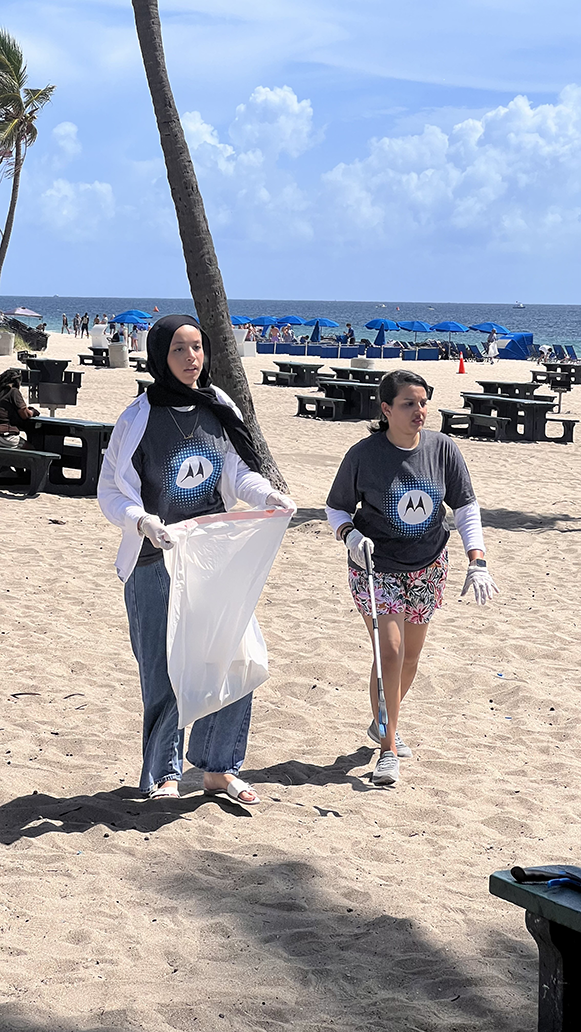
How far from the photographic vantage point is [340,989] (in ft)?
9.98

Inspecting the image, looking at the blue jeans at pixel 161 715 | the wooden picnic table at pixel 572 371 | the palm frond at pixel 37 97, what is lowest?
the blue jeans at pixel 161 715

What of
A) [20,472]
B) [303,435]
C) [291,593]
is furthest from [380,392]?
[303,435]

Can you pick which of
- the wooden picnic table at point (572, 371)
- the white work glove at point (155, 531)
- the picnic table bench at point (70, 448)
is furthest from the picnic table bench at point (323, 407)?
the white work glove at point (155, 531)

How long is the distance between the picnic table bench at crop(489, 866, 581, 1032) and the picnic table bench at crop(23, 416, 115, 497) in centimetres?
879

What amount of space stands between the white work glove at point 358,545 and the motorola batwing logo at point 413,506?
0.59 feet

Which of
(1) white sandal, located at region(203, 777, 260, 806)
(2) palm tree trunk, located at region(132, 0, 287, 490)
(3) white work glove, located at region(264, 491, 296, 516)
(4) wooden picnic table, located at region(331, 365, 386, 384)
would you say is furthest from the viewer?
(4) wooden picnic table, located at region(331, 365, 386, 384)

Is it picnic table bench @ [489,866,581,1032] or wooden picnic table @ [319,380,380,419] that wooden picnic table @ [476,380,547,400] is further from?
picnic table bench @ [489,866,581,1032]

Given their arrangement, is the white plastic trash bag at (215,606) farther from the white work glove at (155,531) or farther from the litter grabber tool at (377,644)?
the litter grabber tool at (377,644)

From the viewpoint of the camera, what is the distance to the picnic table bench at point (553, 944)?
238 centimetres

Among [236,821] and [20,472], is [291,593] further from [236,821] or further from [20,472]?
[20,472]

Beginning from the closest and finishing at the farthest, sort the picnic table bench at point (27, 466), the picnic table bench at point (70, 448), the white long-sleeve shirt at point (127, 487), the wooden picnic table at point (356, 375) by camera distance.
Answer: the white long-sleeve shirt at point (127, 487), the picnic table bench at point (27, 466), the picnic table bench at point (70, 448), the wooden picnic table at point (356, 375)

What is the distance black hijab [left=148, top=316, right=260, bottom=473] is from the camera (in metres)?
4.01

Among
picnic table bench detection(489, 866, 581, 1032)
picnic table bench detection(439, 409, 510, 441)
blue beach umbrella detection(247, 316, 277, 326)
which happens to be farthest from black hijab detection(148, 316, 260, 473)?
blue beach umbrella detection(247, 316, 277, 326)

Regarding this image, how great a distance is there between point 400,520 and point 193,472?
36.1 inches
